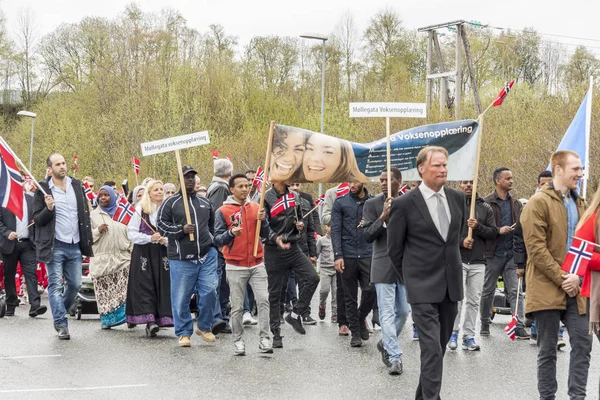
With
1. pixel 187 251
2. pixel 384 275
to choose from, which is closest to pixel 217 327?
pixel 187 251

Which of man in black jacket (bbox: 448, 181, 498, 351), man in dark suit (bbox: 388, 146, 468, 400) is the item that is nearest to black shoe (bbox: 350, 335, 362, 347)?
man in black jacket (bbox: 448, 181, 498, 351)

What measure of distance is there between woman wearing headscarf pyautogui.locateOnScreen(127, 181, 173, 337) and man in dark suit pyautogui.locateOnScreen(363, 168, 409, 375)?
3.30m

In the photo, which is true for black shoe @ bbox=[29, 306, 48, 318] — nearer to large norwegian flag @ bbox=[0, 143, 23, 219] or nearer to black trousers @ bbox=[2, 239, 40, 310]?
black trousers @ bbox=[2, 239, 40, 310]

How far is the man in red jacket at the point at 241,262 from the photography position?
36.0 feet

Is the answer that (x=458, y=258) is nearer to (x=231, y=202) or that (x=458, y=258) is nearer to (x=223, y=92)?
(x=231, y=202)

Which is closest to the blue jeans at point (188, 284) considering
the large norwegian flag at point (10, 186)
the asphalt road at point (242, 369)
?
the asphalt road at point (242, 369)

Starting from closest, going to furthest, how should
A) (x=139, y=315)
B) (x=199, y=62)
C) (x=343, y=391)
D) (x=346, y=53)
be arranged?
(x=343, y=391) → (x=139, y=315) → (x=199, y=62) → (x=346, y=53)

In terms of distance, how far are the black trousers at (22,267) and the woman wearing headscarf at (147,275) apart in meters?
2.86

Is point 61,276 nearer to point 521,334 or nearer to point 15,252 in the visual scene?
point 15,252

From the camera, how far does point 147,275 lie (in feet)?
42.4

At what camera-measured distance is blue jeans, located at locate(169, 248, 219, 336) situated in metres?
11.7

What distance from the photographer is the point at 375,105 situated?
11312 millimetres

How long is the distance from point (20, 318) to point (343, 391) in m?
7.18

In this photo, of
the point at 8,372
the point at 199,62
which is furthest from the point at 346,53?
the point at 8,372
